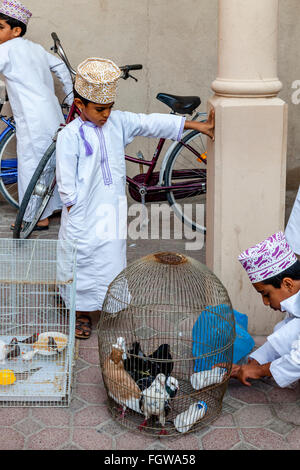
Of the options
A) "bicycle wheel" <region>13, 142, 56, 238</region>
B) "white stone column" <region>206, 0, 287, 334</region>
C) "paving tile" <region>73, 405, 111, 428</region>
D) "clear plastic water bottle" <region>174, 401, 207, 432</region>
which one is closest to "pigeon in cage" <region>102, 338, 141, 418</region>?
"paving tile" <region>73, 405, 111, 428</region>

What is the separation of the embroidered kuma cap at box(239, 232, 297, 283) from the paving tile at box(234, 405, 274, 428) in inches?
26.6

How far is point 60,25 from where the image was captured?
6.95m

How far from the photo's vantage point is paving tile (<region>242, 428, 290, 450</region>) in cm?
355

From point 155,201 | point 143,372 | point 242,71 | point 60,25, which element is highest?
point 60,25

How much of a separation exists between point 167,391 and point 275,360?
0.56 m

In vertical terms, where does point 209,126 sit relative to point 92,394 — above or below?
above

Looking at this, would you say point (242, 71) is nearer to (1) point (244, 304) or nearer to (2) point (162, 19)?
(1) point (244, 304)

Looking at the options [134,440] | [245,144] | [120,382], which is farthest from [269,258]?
[134,440]

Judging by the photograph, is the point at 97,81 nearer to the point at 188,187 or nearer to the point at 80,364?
the point at 80,364

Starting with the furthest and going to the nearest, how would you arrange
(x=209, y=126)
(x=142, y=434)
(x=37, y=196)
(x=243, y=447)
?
(x=37, y=196) < (x=209, y=126) < (x=142, y=434) < (x=243, y=447)

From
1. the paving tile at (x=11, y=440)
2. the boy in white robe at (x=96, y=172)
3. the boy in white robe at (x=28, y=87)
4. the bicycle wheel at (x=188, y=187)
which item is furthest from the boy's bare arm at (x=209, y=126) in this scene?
the boy in white robe at (x=28, y=87)

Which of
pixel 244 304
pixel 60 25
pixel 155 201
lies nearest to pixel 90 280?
pixel 244 304

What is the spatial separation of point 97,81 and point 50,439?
6.38 ft

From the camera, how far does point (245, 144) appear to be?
4.32 m
